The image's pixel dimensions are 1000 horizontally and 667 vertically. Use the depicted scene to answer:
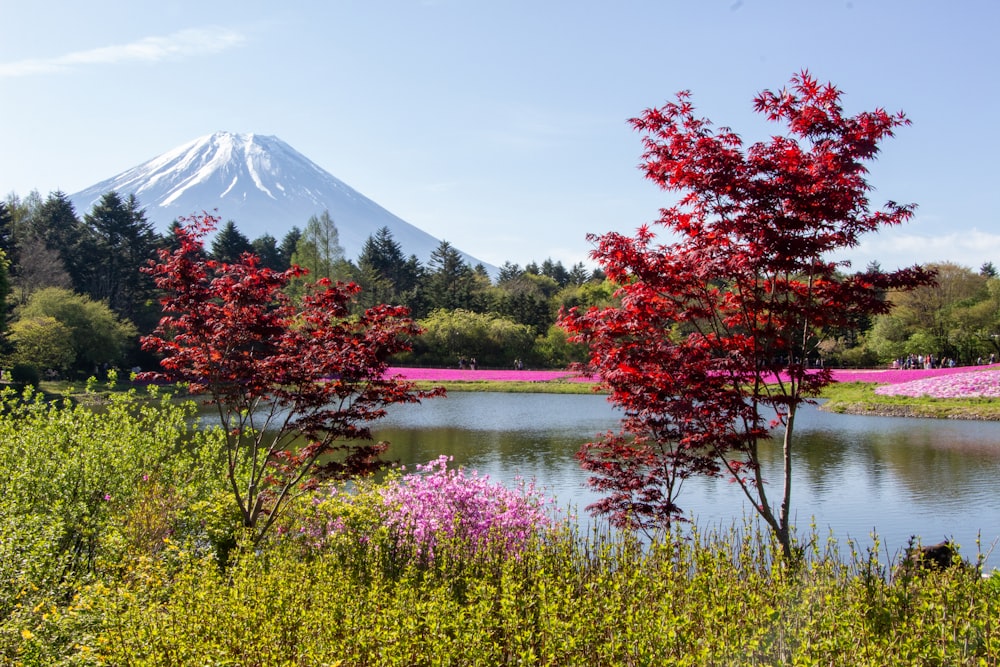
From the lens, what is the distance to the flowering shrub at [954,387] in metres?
27.8

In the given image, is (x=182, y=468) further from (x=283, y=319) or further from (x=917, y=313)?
(x=917, y=313)

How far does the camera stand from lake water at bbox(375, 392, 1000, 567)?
11398mm

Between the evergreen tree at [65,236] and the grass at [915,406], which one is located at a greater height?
the evergreen tree at [65,236]

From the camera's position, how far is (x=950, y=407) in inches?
1029

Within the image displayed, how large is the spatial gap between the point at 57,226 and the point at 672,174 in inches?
2168

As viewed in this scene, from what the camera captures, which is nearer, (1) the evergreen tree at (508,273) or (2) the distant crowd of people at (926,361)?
(2) the distant crowd of people at (926,361)

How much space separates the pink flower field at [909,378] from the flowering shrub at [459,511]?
26.4 ft

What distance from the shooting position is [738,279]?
6844mm

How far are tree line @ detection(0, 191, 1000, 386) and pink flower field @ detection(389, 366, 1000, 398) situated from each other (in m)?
3.63

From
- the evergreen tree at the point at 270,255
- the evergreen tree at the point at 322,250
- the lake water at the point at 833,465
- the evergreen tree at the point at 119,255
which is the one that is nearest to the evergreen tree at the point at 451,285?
the evergreen tree at the point at 322,250

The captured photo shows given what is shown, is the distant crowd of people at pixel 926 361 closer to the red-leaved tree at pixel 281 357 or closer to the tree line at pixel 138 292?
the tree line at pixel 138 292

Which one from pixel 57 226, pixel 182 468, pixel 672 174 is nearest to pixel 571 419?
pixel 182 468

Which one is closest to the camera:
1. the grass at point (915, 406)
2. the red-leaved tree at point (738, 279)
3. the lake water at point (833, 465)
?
the red-leaved tree at point (738, 279)

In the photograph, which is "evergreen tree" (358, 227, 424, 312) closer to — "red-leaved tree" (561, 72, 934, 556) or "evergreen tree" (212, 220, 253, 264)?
"evergreen tree" (212, 220, 253, 264)
